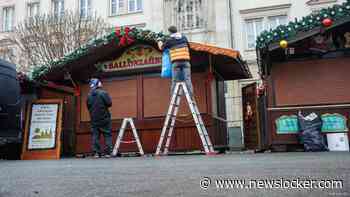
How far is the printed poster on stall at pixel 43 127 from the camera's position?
34.7 ft

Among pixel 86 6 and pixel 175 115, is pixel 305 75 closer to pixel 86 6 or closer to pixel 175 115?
pixel 175 115

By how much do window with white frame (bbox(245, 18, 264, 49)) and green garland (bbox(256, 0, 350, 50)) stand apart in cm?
1391

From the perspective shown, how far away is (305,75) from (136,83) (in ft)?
15.7

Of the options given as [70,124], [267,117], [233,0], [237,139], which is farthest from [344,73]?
[233,0]

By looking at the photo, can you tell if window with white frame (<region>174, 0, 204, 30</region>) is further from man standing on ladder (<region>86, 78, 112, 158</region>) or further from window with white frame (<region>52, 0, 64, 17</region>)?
man standing on ladder (<region>86, 78, 112, 158</region>)

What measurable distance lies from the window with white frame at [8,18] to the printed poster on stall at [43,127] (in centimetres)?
2000

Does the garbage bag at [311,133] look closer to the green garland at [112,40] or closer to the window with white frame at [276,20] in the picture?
the green garland at [112,40]

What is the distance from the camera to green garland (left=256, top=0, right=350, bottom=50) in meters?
9.52

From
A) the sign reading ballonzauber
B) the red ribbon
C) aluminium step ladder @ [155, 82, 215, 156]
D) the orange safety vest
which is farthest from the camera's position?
the sign reading ballonzauber

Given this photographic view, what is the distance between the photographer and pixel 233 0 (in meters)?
24.4

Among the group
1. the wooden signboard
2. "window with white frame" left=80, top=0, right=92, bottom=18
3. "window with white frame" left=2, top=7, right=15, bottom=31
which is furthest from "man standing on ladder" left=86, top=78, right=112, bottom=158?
"window with white frame" left=2, top=7, right=15, bottom=31

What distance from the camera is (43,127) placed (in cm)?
1082

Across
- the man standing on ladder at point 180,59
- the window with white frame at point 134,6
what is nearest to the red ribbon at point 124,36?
the man standing on ladder at point 180,59

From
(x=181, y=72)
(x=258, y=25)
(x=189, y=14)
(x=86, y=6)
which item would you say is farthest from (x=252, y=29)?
(x=181, y=72)
